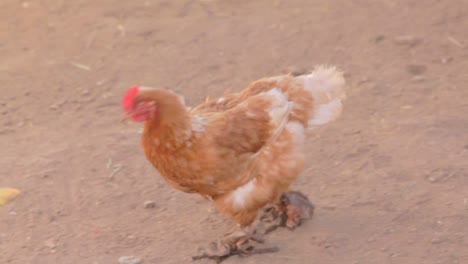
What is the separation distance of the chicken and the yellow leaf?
1.20m

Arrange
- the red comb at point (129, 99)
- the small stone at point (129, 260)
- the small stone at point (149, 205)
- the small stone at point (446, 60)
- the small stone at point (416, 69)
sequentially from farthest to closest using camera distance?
the small stone at point (446, 60) → the small stone at point (416, 69) → the small stone at point (149, 205) → the small stone at point (129, 260) → the red comb at point (129, 99)

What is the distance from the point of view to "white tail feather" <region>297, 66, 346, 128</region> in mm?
4387

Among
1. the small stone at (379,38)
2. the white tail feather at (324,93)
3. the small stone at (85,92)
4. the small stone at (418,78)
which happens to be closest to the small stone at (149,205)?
the white tail feather at (324,93)

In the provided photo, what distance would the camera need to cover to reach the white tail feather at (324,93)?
439cm

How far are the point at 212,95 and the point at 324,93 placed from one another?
1609mm

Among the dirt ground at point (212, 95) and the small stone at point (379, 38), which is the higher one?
the small stone at point (379, 38)

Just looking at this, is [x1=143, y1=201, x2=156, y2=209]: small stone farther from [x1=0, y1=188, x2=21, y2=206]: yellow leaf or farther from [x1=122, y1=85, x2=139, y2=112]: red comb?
[x1=122, y1=85, x2=139, y2=112]: red comb

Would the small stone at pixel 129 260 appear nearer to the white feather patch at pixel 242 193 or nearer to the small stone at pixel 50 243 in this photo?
the small stone at pixel 50 243

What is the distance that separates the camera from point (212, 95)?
5887 mm

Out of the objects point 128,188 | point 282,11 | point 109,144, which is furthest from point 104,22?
point 128,188

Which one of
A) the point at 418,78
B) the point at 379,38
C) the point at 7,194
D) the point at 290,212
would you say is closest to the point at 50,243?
the point at 7,194

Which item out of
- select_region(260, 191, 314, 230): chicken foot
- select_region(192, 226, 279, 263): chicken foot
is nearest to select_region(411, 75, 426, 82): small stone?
select_region(260, 191, 314, 230): chicken foot

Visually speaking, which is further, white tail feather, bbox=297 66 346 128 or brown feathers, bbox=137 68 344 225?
white tail feather, bbox=297 66 346 128

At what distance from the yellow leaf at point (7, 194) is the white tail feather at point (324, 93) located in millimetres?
1808
